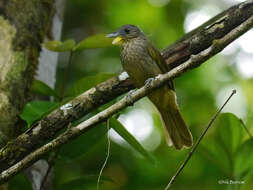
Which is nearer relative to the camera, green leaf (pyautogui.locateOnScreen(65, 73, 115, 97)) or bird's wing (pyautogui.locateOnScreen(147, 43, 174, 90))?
green leaf (pyautogui.locateOnScreen(65, 73, 115, 97))

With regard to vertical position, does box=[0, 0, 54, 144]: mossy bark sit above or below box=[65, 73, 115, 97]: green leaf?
above

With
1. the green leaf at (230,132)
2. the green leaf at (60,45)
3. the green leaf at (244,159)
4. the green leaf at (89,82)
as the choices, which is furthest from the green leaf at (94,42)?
the green leaf at (244,159)

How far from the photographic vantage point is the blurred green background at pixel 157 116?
114 inches

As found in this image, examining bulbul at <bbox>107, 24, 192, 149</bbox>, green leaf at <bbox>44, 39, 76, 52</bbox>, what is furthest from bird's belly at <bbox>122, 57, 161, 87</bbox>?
green leaf at <bbox>44, 39, 76, 52</bbox>

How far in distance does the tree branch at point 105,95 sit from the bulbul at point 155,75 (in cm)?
41

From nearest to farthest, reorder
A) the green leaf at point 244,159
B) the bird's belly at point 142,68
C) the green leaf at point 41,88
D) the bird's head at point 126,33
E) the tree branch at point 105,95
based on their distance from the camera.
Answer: the tree branch at point 105,95 → the green leaf at point 244,159 → the green leaf at point 41,88 → the bird's belly at point 142,68 → the bird's head at point 126,33

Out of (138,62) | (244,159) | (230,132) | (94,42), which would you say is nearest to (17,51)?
(94,42)

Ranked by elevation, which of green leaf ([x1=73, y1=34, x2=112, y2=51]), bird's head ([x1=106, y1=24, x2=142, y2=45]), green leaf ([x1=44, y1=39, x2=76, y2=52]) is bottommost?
bird's head ([x1=106, y1=24, x2=142, y2=45])

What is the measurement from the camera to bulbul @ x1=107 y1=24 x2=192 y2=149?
3406mm

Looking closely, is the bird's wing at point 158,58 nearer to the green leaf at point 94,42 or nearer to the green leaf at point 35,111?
the green leaf at point 94,42

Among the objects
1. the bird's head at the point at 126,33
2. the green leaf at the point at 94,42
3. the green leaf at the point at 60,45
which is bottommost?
the bird's head at the point at 126,33

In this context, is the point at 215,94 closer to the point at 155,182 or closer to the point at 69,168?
the point at 155,182

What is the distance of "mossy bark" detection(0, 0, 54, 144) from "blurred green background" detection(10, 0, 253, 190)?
0.29 metres

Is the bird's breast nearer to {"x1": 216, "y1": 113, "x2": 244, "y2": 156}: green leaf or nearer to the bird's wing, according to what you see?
the bird's wing
